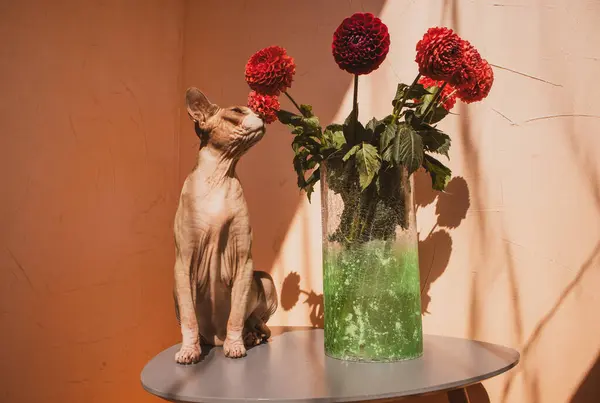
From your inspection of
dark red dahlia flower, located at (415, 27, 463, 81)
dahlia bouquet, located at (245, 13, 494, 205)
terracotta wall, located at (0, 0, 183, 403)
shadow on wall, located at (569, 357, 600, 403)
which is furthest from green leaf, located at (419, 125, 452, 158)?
terracotta wall, located at (0, 0, 183, 403)

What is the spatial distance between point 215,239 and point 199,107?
24 centimetres

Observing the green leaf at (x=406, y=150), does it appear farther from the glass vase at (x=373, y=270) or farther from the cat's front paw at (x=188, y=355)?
the cat's front paw at (x=188, y=355)

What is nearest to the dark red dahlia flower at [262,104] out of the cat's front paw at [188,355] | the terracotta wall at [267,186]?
the terracotta wall at [267,186]

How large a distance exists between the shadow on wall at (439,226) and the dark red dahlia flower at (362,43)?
388 mm

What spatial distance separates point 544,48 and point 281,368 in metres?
0.79

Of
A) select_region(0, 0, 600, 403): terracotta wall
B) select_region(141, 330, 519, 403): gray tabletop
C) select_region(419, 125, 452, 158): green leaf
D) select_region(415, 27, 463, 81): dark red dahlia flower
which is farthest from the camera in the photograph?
select_region(0, 0, 600, 403): terracotta wall

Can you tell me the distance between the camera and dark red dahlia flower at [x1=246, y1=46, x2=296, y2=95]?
3.38 ft

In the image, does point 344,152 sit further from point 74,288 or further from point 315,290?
point 74,288

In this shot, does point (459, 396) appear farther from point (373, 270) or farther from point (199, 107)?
point (199, 107)

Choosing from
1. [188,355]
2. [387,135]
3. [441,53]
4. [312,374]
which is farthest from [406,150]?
[188,355]

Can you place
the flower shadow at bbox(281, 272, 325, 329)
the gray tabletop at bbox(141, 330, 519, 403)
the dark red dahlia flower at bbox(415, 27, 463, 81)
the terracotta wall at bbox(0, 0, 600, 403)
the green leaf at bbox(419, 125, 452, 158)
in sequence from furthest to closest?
the flower shadow at bbox(281, 272, 325, 329) < the terracotta wall at bbox(0, 0, 600, 403) < the green leaf at bbox(419, 125, 452, 158) < the dark red dahlia flower at bbox(415, 27, 463, 81) < the gray tabletop at bbox(141, 330, 519, 403)

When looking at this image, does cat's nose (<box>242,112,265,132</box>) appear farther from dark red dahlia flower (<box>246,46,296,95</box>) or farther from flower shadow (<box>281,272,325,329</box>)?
flower shadow (<box>281,272,325,329</box>)

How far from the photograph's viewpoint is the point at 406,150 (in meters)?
0.95

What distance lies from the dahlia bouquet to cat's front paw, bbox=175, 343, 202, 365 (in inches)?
13.8
